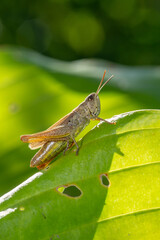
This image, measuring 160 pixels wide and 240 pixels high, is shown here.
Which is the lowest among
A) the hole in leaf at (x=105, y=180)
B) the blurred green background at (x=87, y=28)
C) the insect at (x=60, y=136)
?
the blurred green background at (x=87, y=28)

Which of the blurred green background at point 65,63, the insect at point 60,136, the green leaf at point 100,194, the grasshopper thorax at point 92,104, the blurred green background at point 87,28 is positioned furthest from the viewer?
the blurred green background at point 87,28

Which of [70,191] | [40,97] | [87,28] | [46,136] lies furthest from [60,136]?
[87,28]

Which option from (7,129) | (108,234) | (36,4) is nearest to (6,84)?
(7,129)

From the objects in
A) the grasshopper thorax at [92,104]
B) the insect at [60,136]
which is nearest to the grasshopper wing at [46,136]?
the insect at [60,136]

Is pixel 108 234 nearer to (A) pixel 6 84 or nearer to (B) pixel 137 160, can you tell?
(B) pixel 137 160

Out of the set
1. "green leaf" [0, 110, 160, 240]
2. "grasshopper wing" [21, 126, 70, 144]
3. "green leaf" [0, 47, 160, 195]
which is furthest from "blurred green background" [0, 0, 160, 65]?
"green leaf" [0, 110, 160, 240]

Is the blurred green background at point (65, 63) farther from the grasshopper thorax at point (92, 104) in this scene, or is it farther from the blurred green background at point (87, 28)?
the grasshopper thorax at point (92, 104)

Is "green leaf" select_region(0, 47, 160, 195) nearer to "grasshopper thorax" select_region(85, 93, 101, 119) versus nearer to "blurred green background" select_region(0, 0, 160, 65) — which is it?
"grasshopper thorax" select_region(85, 93, 101, 119)
